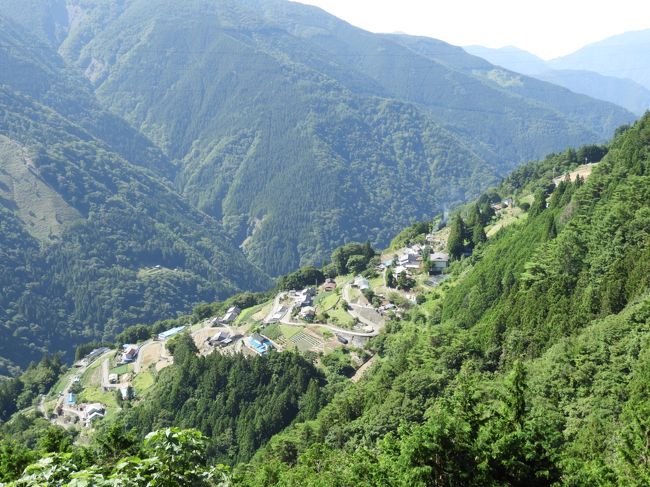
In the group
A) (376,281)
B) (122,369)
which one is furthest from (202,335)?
(376,281)

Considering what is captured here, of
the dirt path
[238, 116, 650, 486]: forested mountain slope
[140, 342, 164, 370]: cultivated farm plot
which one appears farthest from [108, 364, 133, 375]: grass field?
[238, 116, 650, 486]: forested mountain slope

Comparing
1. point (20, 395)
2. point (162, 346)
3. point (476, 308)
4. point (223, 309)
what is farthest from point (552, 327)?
point (20, 395)

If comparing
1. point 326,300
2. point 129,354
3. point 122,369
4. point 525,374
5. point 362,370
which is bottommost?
point 122,369

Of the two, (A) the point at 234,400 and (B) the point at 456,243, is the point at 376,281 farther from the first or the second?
(A) the point at 234,400

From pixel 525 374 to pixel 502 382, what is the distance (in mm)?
6426

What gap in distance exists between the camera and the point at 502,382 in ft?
112

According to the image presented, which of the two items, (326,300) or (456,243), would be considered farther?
(326,300)

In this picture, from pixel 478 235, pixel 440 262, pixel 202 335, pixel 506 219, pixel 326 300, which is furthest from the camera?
pixel 202 335

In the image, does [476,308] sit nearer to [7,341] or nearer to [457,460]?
[457,460]

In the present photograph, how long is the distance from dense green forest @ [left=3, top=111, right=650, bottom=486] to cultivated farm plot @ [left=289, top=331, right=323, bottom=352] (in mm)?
6381

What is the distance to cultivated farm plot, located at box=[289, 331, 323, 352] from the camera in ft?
236

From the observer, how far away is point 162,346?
9806cm

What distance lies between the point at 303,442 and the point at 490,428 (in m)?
29.9

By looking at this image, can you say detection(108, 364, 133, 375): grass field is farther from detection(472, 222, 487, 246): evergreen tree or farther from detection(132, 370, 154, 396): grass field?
detection(472, 222, 487, 246): evergreen tree
